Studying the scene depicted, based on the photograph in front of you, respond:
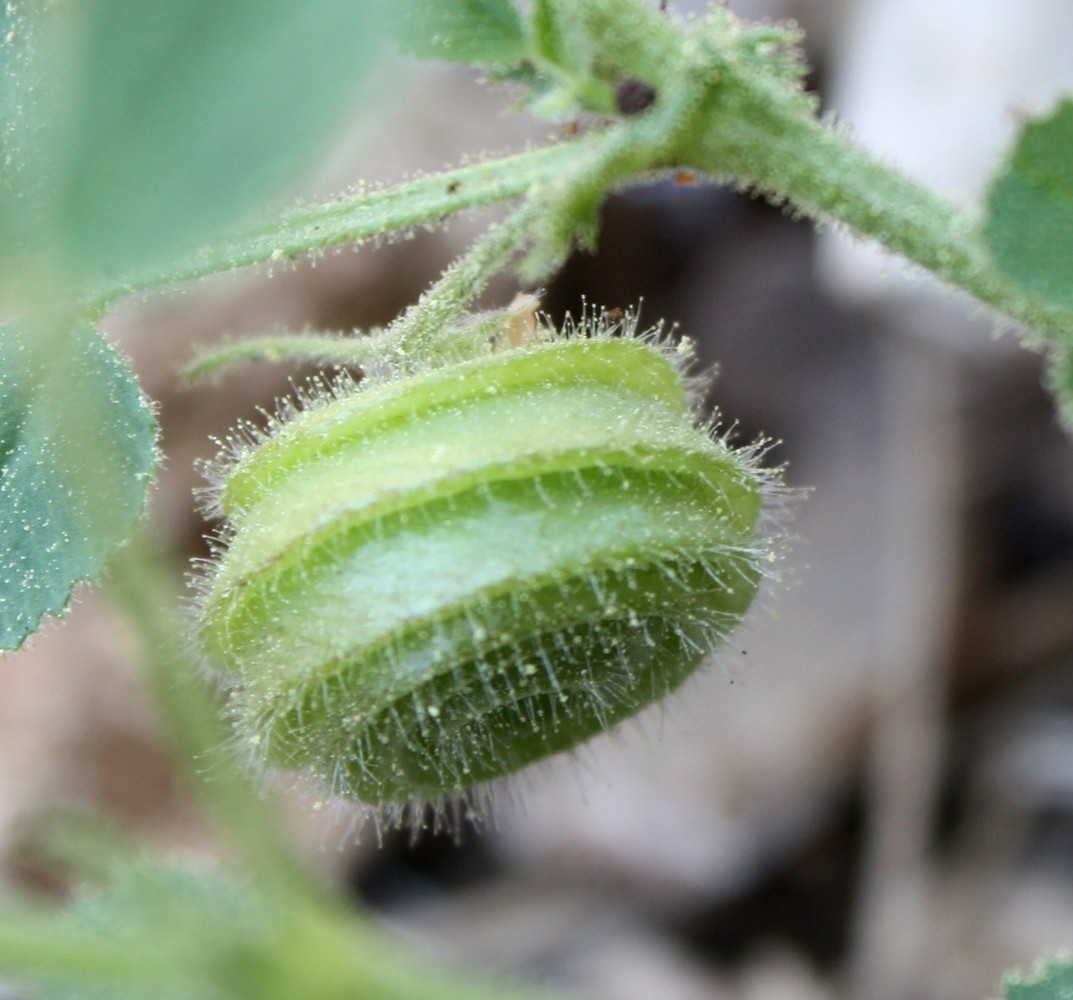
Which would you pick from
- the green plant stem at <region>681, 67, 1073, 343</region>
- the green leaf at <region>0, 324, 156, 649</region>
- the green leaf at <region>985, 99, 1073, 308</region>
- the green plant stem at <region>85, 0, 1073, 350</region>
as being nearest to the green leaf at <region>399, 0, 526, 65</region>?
the green plant stem at <region>85, 0, 1073, 350</region>

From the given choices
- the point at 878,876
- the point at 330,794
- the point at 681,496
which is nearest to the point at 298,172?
the point at 681,496

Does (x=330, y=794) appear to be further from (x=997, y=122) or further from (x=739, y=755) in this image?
(x=997, y=122)

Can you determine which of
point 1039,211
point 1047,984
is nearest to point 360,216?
point 1039,211

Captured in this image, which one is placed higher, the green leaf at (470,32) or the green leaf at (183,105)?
the green leaf at (470,32)

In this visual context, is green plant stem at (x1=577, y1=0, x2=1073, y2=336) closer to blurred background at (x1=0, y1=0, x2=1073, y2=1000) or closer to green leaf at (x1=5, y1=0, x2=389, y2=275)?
green leaf at (x1=5, y1=0, x2=389, y2=275)

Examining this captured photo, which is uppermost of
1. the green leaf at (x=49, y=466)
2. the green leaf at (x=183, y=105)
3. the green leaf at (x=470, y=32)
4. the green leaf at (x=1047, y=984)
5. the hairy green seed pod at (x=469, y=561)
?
the green leaf at (x=470, y=32)

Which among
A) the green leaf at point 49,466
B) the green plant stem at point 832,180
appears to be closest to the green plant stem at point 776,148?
the green plant stem at point 832,180

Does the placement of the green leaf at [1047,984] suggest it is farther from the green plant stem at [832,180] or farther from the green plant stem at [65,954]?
the green plant stem at [65,954]
